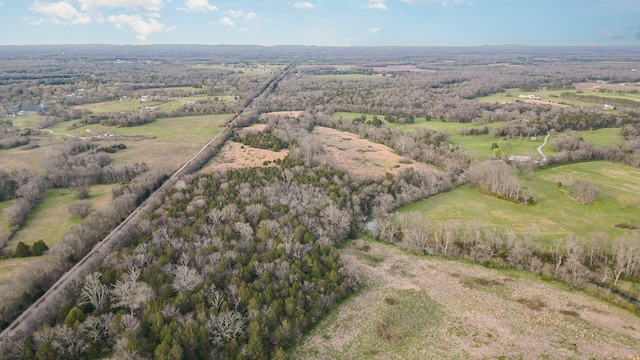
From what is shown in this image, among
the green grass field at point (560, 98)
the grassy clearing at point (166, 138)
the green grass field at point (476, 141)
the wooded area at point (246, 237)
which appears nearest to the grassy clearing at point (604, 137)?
the wooded area at point (246, 237)

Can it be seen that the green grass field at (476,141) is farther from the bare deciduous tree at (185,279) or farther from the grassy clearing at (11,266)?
the grassy clearing at (11,266)

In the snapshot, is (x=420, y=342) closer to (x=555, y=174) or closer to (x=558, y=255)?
(x=558, y=255)

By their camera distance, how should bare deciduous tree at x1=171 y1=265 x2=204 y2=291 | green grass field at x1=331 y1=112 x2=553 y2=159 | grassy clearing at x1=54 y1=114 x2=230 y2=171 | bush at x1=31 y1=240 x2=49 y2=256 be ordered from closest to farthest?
bare deciduous tree at x1=171 y1=265 x2=204 y2=291, bush at x1=31 y1=240 x2=49 y2=256, grassy clearing at x1=54 y1=114 x2=230 y2=171, green grass field at x1=331 y1=112 x2=553 y2=159

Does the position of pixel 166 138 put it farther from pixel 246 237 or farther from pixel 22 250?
pixel 246 237

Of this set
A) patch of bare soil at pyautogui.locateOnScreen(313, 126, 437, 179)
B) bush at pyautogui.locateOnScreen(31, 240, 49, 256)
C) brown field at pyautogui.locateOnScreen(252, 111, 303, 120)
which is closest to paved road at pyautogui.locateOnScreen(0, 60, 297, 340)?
bush at pyautogui.locateOnScreen(31, 240, 49, 256)

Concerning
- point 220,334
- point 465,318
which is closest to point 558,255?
point 465,318

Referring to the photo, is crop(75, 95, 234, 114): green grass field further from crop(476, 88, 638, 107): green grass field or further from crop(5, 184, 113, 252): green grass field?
crop(476, 88, 638, 107): green grass field
